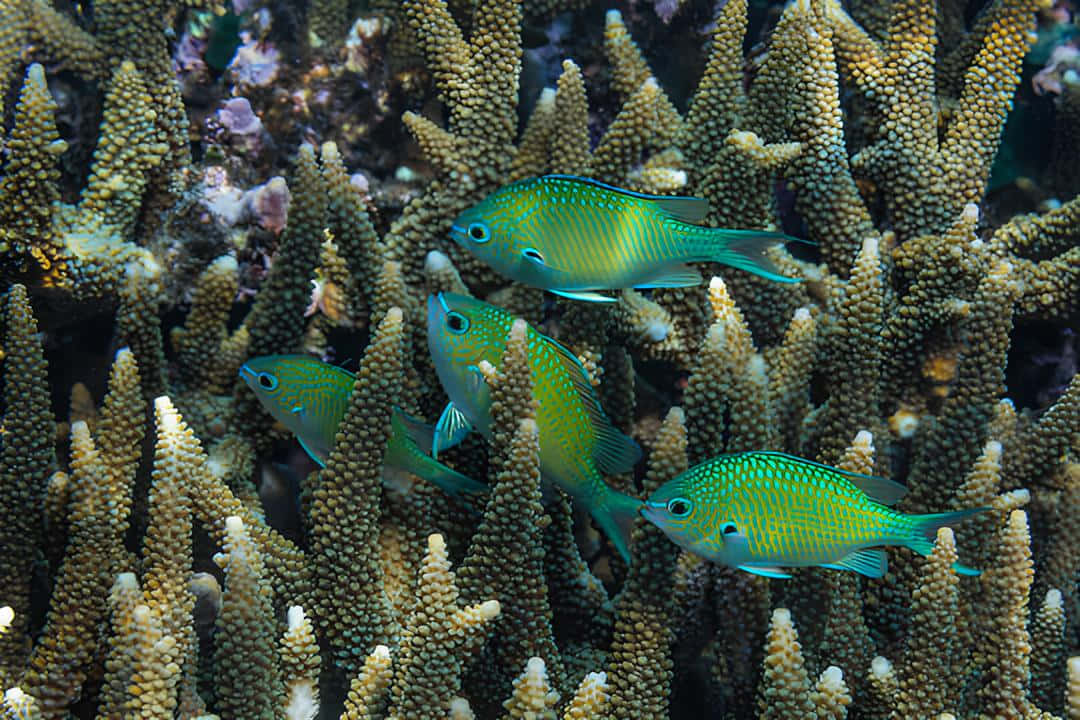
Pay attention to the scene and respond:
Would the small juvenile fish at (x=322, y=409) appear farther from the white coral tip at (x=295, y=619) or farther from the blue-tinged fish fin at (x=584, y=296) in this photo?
the blue-tinged fish fin at (x=584, y=296)

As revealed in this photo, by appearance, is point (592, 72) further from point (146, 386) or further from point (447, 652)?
point (447, 652)

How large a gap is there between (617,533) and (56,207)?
8.59ft

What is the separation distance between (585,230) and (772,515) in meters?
1.00

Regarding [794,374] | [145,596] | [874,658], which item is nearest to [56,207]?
[145,596]

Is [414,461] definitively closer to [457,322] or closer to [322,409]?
[322,409]

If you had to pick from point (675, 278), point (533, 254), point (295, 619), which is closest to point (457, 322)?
point (533, 254)

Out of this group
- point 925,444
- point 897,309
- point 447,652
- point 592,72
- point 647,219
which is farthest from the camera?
point 592,72

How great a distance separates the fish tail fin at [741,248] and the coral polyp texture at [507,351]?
0.26 m

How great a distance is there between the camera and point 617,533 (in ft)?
8.86

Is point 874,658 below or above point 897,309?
below

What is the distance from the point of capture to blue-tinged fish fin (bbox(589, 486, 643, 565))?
2.62 meters

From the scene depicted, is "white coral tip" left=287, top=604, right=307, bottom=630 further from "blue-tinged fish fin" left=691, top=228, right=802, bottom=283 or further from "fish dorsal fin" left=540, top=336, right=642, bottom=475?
"blue-tinged fish fin" left=691, top=228, right=802, bottom=283

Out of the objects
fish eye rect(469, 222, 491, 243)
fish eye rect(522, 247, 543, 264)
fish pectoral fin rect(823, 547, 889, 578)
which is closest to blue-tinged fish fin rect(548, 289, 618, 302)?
fish eye rect(522, 247, 543, 264)

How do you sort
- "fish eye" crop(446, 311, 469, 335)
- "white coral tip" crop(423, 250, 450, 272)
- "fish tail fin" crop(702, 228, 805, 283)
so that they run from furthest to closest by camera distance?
1. "white coral tip" crop(423, 250, 450, 272)
2. "fish eye" crop(446, 311, 469, 335)
3. "fish tail fin" crop(702, 228, 805, 283)
